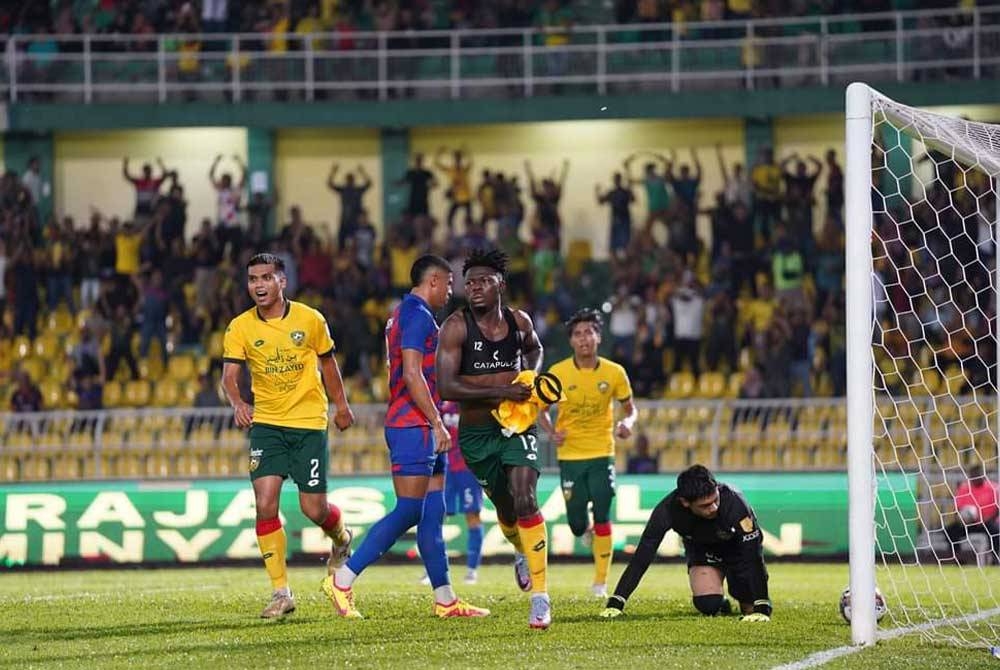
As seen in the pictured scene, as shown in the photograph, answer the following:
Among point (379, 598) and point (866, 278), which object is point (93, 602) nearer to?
point (379, 598)

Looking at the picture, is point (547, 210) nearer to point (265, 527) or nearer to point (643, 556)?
point (265, 527)

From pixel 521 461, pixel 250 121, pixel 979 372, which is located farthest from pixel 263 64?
pixel 521 461

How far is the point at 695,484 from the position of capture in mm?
10750

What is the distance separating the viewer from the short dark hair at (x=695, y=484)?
35.2 ft

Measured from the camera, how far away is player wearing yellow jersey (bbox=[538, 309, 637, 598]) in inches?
548

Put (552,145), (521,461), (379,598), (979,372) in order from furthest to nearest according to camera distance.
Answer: (552,145) < (979,372) < (379,598) < (521,461)

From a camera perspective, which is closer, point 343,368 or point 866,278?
point 866,278

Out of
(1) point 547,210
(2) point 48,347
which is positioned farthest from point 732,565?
(1) point 547,210

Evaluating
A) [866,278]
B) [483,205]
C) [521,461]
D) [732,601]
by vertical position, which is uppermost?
[483,205]

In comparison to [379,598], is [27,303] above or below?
above

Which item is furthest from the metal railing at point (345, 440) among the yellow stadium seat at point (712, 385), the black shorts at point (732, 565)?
the black shorts at point (732, 565)

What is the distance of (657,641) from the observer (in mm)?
9805

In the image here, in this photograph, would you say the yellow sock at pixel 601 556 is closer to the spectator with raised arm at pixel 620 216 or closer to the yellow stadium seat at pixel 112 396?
the yellow stadium seat at pixel 112 396

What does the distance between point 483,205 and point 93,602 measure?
16083 millimetres
